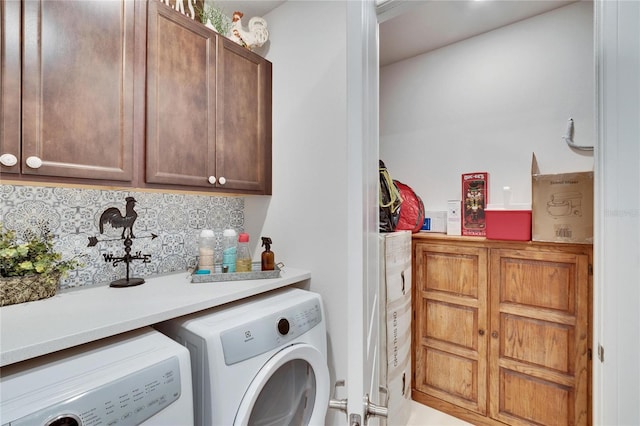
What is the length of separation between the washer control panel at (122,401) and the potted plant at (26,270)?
0.60 m

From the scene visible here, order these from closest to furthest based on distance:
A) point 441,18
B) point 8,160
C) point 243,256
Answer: point 8,160
point 243,256
point 441,18

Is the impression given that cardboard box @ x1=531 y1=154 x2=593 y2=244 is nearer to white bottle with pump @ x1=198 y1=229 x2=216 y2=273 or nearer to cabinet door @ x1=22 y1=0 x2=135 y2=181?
white bottle with pump @ x1=198 y1=229 x2=216 y2=273

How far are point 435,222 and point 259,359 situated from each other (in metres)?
1.70

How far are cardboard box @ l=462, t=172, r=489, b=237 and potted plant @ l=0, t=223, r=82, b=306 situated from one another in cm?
229

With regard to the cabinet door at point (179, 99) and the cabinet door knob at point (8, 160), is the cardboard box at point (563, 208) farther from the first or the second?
the cabinet door knob at point (8, 160)

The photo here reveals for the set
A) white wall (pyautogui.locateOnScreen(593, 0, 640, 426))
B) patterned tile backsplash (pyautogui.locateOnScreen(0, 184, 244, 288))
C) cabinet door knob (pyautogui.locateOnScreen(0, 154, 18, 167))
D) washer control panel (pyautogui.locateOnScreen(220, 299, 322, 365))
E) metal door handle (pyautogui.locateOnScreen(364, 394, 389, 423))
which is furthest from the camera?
patterned tile backsplash (pyautogui.locateOnScreen(0, 184, 244, 288))

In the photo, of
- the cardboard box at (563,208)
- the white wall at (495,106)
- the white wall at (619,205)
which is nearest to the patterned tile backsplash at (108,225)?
the white wall at (495,106)

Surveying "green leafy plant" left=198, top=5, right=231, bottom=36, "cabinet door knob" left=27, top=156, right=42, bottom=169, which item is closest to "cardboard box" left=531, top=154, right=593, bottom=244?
"green leafy plant" left=198, top=5, right=231, bottom=36

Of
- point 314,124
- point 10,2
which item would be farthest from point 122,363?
point 314,124

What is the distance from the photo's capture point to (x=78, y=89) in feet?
3.46

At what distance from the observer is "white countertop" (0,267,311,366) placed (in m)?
0.74

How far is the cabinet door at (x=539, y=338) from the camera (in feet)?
5.22

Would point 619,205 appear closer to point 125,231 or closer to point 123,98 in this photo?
point 123,98

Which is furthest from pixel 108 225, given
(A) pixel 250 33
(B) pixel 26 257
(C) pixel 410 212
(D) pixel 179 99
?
(C) pixel 410 212
